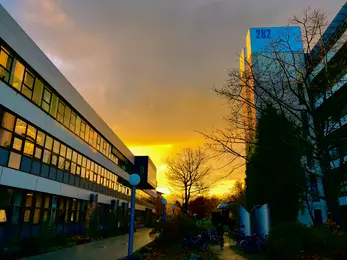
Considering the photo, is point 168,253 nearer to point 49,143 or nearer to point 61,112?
point 49,143

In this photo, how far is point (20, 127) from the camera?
52.4 feet

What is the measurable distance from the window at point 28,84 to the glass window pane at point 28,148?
2.78m

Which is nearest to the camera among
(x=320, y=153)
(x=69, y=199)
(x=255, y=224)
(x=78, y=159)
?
(x=320, y=153)

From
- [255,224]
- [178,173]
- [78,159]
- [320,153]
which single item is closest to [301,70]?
[320,153]

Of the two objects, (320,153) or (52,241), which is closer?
(320,153)

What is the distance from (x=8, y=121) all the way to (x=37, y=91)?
12.2 ft

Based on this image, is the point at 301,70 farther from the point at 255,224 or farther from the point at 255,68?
the point at 255,224

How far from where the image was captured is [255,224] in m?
18.8

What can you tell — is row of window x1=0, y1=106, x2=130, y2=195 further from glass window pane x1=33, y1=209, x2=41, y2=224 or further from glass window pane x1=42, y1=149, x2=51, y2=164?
glass window pane x1=33, y1=209, x2=41, y2=224

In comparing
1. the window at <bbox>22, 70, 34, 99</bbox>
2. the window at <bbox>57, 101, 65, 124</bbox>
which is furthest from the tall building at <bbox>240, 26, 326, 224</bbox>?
the window at <bbox>57, 101, 65, 124</bbox>

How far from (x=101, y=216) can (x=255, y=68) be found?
24.7 m

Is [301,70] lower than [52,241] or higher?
higher

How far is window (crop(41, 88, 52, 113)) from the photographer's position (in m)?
18.8

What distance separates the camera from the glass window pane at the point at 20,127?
15.6 meters
